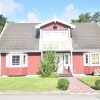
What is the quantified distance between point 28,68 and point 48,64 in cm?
→ 451

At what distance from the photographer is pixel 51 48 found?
37125mm

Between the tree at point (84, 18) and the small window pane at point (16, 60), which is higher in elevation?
the tree at point (84, 18)

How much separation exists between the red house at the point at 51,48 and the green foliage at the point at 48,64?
2.82 metres

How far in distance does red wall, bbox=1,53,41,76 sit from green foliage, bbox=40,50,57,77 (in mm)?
3215

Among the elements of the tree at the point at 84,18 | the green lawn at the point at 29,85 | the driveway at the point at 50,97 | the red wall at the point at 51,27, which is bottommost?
the driveway at the point at 50,97

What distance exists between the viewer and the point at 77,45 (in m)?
38.1

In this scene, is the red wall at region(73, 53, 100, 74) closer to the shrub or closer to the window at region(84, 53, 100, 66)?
the window at region(84, 53, 100, 66)

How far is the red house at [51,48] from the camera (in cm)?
3700

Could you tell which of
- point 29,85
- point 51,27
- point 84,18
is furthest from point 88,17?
point 29,85

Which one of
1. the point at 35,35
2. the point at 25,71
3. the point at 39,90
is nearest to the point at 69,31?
the point at 35,35

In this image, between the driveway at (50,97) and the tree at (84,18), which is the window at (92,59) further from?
the tree at (84,18)

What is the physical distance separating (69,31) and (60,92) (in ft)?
62.0

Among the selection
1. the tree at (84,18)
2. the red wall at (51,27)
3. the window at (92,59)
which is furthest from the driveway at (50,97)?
the tree at (84,18)

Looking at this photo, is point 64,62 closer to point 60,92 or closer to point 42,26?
point 42,26
